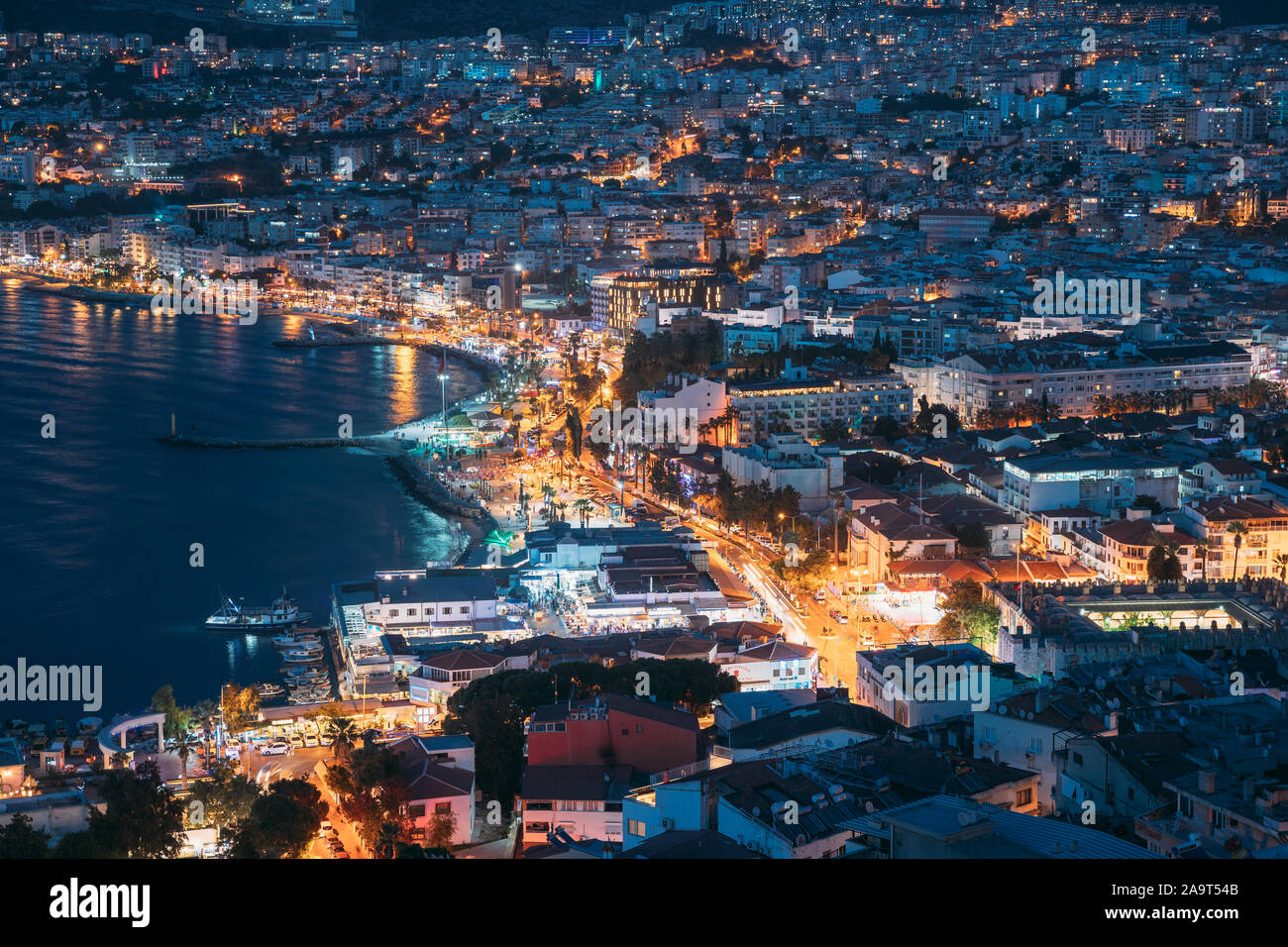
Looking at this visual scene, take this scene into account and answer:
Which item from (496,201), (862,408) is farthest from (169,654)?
(496,201)

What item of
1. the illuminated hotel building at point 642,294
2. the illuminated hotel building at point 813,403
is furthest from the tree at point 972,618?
the illuminated hotel building at point 642,294

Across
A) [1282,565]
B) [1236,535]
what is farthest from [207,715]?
[1282,565]

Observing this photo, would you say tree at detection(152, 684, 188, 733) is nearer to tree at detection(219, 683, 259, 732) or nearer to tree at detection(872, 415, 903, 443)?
tree at detection(219, 683, 259, 732)

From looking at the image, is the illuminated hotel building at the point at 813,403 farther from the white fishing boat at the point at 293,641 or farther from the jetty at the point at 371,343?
the jetty at the point at 371,343

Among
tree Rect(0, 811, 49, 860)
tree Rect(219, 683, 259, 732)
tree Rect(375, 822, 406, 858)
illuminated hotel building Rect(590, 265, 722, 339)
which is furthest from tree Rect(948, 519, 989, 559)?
illuminated hotel building Rect(590, 265, 722, 339)

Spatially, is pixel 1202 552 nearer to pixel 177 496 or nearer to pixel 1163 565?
pixel 1163 565

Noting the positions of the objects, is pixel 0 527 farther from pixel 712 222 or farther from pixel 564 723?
pixel 712 222
